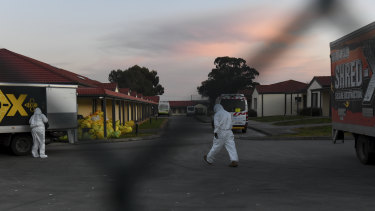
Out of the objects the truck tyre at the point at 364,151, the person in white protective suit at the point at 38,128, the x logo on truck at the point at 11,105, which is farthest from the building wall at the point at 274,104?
the person in white protective suit at the point at 38,128

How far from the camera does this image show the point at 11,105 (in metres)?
Result: 11.9

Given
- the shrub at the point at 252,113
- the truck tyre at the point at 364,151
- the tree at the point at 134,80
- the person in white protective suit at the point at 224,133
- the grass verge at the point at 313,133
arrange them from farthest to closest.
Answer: the tree at the point at 134,80, the shrub at the point at 252,113, the grass verge at the point at 313,133, the truck tyre at the point at 364,151, the person in white protective suit at the point at 224,133

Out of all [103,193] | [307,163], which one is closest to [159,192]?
[103,193]

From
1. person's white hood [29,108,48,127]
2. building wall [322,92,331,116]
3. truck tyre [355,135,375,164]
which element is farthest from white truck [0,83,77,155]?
building wall [322,92,331,116]

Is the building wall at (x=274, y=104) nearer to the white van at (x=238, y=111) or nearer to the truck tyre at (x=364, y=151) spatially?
the white van at (x=238, y=111)

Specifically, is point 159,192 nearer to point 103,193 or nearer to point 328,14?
point 103,193

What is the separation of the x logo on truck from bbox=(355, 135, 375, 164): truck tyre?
35.0 feet

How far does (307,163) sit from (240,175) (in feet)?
9.04

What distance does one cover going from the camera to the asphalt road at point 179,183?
212 inches

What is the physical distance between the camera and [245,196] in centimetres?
608

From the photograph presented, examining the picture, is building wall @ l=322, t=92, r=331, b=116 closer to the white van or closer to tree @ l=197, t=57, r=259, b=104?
the white van

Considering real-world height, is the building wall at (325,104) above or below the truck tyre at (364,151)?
above

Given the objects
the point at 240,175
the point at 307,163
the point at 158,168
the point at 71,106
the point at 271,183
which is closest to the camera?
the point at 271,183

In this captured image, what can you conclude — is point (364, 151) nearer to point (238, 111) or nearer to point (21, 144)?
point (21, 144)
